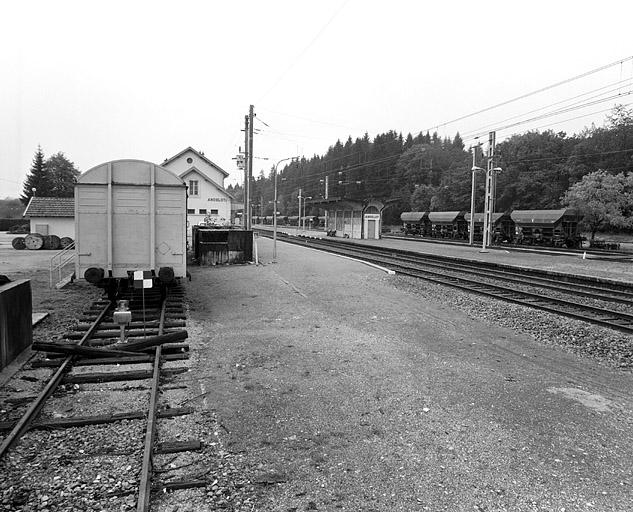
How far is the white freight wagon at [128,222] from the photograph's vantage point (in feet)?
33.4

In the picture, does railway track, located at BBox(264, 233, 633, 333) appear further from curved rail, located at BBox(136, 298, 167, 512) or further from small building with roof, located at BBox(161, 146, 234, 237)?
small building with roof, located at BBox(161, 146, 234, 237)

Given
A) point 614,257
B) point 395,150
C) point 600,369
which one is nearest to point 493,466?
point 600,369

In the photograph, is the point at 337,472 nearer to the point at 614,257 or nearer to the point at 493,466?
the point at 493,466

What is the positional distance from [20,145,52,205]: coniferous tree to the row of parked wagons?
55.1 metres

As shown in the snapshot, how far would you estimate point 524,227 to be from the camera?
41.3 m

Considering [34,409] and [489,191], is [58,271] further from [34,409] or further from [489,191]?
[489,191]

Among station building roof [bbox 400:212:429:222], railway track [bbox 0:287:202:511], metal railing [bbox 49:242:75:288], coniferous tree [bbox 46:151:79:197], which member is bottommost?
railway track [bbox 0:287:202:511]

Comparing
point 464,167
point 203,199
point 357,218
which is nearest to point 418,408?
point 203,199

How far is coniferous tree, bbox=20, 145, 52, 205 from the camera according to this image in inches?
2726

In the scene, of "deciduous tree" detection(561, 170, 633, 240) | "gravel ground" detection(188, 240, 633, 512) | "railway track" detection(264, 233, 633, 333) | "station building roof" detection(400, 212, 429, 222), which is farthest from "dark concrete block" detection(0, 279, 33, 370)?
"station building roof" detection(400, 212, 429, 222)

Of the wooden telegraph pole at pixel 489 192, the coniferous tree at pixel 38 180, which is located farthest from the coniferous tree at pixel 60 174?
the wooden telegraph pole at pixel 489 192

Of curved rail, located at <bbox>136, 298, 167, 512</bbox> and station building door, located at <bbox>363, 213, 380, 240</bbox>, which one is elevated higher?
station building door, located at <bbox>363, 213, 380, 240</bbox>

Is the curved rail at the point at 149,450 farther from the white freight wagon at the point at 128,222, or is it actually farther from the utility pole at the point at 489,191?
the utility pole at the point at 489,191

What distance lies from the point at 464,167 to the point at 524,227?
3791cm
